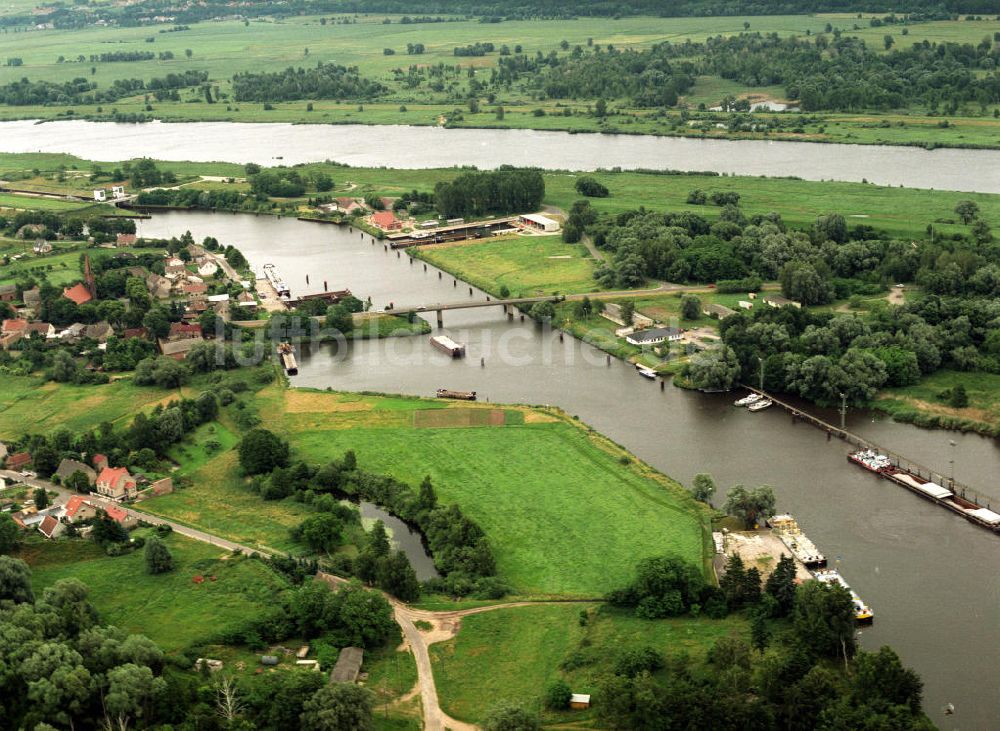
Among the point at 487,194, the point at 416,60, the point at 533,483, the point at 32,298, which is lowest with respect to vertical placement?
the point at 533,483

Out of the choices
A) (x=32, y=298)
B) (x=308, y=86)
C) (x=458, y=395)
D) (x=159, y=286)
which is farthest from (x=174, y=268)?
(x=308, y=86)

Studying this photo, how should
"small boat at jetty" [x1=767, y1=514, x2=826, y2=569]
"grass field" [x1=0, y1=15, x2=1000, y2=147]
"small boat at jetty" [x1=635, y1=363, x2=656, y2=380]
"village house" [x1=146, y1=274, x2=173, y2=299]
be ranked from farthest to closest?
"grass field" [x1=0, y1=15, x2=1000, y2=147] → "village house" [x1=146, y1=274, x2=173, y2=299] → "small boat at jetty" [x1=635, y1=363, x2=656, y2=380] → "small boat at jetty" [x1=767, y1=514, x2=826, y2=569]

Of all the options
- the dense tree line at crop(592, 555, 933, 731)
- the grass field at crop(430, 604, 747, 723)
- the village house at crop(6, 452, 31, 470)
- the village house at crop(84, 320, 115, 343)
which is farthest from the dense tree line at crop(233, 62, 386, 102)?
the dense tree line at crop(592, 555, 933, 731)

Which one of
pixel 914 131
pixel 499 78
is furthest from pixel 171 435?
pixel 499 78

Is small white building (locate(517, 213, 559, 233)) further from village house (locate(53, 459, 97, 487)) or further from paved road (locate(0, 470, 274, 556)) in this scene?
paved road (locate(0, 470, 274, 556))

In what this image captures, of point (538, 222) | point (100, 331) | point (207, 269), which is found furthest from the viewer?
point (538, 222)

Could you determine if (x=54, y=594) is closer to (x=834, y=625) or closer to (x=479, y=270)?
(x=834, y=625)

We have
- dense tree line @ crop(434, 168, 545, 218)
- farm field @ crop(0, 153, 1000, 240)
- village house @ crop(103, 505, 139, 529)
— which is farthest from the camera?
dense tree line @ crop(434, 168, 545, 218)

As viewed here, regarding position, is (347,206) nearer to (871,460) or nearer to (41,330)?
(41,330)
